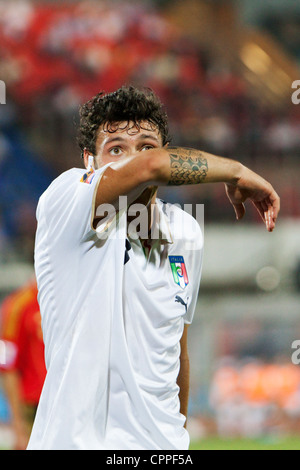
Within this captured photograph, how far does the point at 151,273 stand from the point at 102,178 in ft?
1.39

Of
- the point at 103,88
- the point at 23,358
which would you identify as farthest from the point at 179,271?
the point at 103,88

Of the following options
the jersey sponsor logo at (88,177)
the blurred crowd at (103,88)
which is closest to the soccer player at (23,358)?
the jersey sponsor logo at (88,177)

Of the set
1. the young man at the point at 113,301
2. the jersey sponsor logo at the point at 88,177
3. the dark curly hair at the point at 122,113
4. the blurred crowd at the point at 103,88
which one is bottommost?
the young man at the point at 113,301

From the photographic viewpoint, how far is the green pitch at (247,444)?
271 inches

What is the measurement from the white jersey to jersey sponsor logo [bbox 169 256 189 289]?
0.13 metres

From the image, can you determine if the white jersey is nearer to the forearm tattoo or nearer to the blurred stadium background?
the forearm tattoo

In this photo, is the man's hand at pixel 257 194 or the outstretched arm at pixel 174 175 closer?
the outstretched arm at pixel 174 175

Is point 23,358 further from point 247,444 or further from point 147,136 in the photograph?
point 247,444

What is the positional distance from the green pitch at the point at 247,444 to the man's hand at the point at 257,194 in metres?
5.29

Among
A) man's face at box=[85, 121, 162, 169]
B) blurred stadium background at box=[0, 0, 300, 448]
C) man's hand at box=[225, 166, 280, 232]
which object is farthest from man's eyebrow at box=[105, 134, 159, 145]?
blurred stadium background at box=[0, 0, 300, 448]

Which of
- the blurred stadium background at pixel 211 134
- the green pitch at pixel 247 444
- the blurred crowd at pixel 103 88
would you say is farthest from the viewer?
the blurred crowd at pixel 103 88

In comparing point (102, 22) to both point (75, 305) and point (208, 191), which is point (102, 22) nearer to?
point (208, 191)

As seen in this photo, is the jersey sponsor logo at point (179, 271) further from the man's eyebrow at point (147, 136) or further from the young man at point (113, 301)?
the man's eyebrow at point (147, 136)

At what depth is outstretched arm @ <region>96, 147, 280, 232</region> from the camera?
1801 mm
